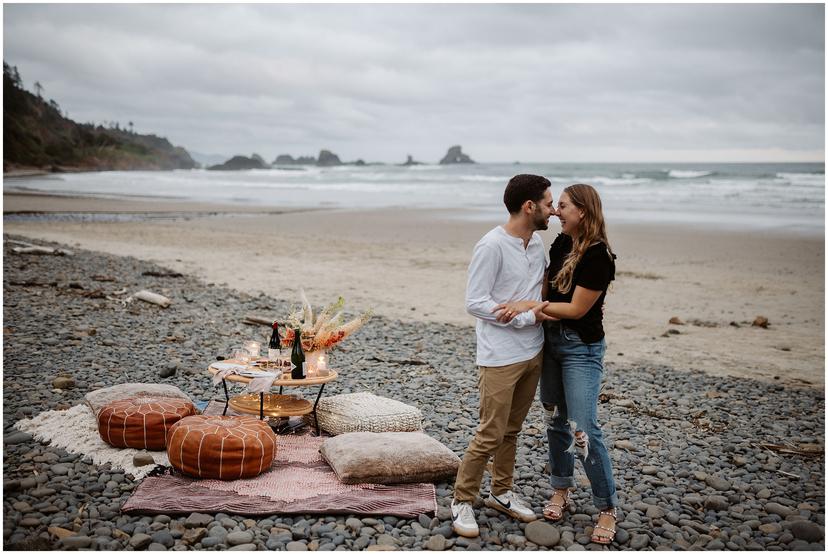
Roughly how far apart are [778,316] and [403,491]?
34.8 ft

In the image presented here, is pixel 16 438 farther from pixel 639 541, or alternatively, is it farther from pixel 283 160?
pixel 283 160

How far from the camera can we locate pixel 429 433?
6531 mm

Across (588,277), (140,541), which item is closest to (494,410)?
(588,277)

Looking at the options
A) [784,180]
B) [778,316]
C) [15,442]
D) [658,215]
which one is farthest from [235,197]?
[784,180]

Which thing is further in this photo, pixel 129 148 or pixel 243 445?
pixel 129 148

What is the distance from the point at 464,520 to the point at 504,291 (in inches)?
62.2

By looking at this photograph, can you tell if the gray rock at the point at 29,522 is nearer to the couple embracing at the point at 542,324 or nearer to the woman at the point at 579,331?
the couple embracing at the point at 542,324

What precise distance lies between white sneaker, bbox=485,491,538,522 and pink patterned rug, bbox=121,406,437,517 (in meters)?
0.45

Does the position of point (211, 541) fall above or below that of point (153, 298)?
below

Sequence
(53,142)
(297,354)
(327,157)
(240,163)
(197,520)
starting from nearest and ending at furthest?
(197,520)
(297,354)
(53,142)
(240,163)
(327,157)

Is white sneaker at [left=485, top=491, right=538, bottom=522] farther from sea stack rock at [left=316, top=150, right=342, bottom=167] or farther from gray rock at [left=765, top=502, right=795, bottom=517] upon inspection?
sea stack rock at [left=316, top=150, right=342, bottom=167]

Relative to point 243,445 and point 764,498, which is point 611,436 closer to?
point 764,498

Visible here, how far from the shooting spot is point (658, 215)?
1286 inches

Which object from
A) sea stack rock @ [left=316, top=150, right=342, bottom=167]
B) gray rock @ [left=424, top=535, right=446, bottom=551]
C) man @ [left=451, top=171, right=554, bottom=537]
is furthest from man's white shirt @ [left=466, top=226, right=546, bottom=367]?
sea stack rock @ [left=316, top=150, right=342, bottom=167]
